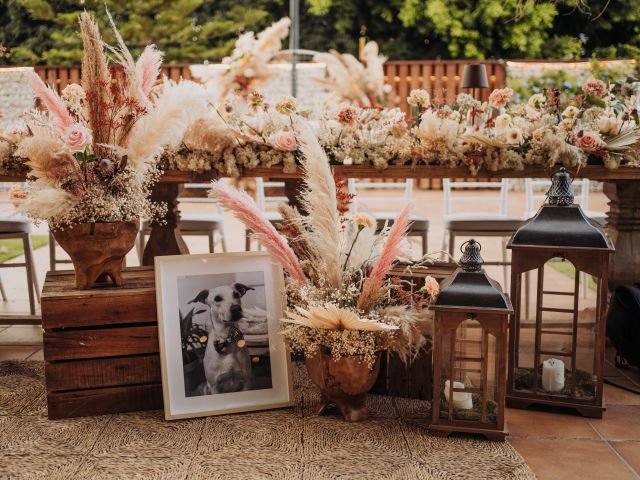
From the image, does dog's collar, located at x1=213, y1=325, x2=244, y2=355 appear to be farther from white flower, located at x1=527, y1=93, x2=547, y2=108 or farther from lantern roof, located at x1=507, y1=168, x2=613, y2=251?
white flower, located at x1=527, y1=93, x2=547, y2=108

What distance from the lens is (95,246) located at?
242 centimetres

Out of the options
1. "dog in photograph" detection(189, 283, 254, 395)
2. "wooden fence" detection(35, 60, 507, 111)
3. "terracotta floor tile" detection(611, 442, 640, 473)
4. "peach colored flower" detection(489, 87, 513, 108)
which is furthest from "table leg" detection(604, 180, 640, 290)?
"wooden fence" detection(35, 60, 507, 111)

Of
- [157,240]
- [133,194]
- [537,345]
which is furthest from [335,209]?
[157,240]

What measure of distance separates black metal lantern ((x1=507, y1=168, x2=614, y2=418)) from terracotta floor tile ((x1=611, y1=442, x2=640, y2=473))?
0.67ft

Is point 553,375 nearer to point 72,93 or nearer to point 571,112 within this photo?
point 571,112

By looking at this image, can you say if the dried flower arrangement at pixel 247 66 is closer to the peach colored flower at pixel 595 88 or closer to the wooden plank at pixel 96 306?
the peach colored flower at pixel 595 88

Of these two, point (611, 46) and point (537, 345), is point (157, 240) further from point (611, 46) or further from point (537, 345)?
point (611, 46)

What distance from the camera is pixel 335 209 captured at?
2.28 meters

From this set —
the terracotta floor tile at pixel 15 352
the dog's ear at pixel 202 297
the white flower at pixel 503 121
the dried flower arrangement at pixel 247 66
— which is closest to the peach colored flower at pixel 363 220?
the dog's ear at pixel 202 297

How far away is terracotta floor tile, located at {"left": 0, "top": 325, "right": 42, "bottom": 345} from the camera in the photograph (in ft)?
10.9

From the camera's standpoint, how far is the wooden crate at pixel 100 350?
2.39 m

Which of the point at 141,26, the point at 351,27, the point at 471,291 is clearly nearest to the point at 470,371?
the point at 471,291

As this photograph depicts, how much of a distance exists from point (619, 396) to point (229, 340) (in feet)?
4.68

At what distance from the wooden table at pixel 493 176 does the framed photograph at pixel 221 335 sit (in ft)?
2.10
